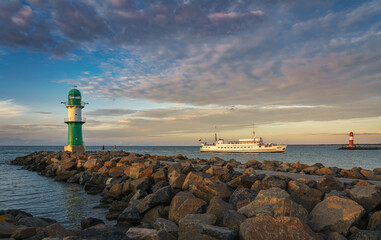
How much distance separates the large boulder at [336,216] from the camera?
549 centimetres

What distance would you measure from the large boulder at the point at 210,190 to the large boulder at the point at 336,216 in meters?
2.56

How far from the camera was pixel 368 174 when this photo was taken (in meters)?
12.3

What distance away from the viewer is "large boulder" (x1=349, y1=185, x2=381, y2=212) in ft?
22.6

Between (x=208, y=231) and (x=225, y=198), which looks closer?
(x=208, y=231)

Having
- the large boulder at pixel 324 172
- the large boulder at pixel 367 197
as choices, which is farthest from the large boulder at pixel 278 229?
the large boulder at pixel 324 172

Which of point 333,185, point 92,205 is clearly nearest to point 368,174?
point 333,185

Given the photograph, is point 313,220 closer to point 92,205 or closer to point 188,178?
point 188,178

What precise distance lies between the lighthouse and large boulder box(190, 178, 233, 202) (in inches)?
1139

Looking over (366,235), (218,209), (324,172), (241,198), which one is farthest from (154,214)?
(324,172)

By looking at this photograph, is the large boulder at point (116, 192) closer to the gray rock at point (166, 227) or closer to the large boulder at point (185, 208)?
the large boulder at point (185, 208)

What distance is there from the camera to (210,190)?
7.98 meters

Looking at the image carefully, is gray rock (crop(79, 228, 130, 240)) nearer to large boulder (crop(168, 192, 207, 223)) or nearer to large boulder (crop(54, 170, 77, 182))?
large boulder (crop(168, 192, 207, 223))

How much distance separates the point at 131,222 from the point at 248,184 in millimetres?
4021

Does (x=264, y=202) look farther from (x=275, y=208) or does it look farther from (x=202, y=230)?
(x=202, y=230)
